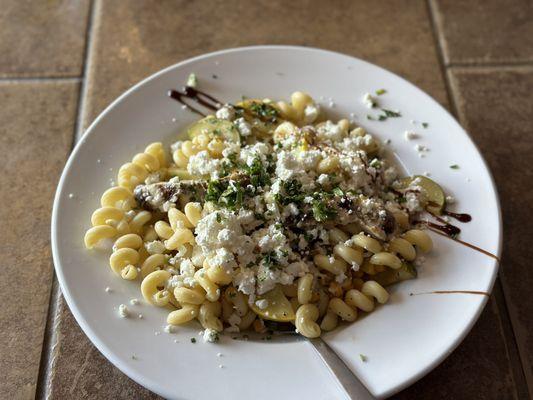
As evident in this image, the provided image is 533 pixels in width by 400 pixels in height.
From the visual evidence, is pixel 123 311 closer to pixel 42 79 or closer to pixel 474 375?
pixel 474 375

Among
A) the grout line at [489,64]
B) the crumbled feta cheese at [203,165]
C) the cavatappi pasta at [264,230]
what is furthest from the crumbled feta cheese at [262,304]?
the grout line at [489,64]

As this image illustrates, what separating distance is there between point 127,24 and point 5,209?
931mm

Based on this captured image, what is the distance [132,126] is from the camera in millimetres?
1646

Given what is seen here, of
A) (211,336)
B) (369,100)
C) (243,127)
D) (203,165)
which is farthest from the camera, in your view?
(369,100)

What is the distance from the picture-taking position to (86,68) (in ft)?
7.00

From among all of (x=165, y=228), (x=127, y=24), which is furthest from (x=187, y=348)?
(x=127, y=24)

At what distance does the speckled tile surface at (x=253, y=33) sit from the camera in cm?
215

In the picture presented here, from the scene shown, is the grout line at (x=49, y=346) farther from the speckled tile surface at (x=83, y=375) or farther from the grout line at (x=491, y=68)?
the grout line at (x=491, y=68)

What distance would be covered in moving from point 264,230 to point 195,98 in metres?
0.55

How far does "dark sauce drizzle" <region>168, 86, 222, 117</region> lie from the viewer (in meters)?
1.72

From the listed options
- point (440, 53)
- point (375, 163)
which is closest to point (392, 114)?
point (375, 163)

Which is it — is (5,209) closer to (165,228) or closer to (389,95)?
(165,228)

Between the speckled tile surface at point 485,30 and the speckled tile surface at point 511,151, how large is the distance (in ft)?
0.28

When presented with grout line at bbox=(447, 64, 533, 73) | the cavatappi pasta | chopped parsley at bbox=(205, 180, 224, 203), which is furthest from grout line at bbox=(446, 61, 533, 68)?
chopped parsley at bbox=(205, 180, 224, 203)
